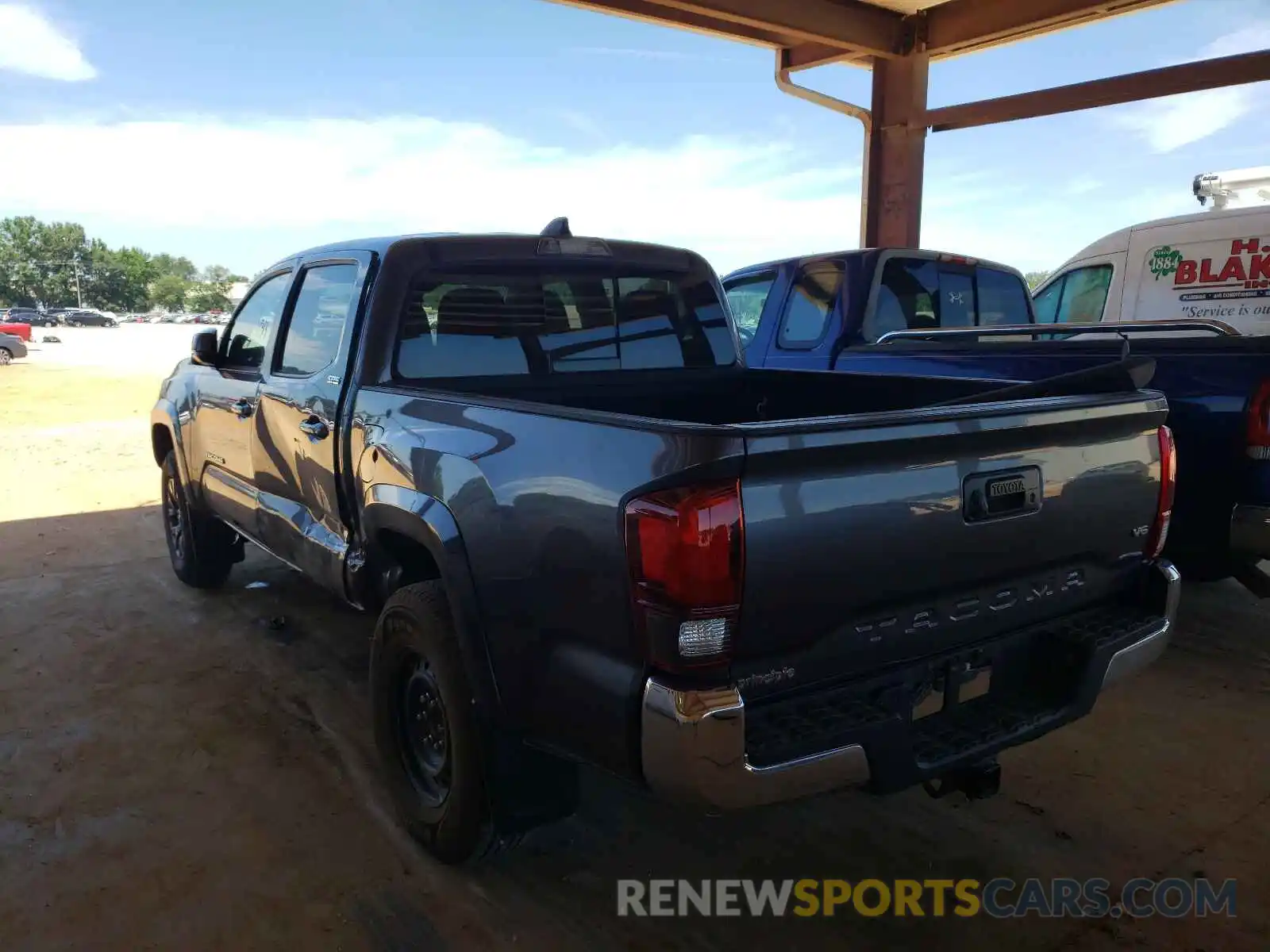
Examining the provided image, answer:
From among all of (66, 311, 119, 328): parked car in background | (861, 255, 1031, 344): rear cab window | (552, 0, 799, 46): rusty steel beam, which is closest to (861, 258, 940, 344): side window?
(861, 255, 1031, 344): rear cab window

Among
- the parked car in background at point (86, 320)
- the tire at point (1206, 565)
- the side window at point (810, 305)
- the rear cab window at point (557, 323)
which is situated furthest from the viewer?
the parked car in background at point (86, 320)

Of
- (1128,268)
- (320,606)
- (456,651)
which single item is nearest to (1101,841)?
(456,651)

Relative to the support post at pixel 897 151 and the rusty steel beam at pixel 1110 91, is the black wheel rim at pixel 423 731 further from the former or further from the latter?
the rusty steel beam at pixel 1110 91

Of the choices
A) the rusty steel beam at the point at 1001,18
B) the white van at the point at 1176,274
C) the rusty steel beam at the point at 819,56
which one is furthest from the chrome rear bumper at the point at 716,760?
the rusty steel beam at the point at 819,56

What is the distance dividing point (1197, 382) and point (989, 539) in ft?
8.11

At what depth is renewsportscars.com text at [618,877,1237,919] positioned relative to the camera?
2.65 m

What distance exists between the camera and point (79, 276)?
106 meters

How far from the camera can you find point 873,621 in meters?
2.19

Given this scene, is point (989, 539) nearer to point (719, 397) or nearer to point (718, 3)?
point (719, 397)

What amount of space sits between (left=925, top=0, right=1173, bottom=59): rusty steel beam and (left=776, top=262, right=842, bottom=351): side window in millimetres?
4884

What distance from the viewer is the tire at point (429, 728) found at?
8.50ft

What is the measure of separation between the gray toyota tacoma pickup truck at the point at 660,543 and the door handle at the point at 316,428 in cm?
5

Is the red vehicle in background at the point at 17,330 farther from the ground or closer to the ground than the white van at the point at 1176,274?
closer to the ground

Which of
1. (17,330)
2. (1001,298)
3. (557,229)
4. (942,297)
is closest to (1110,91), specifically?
(1001,298)
